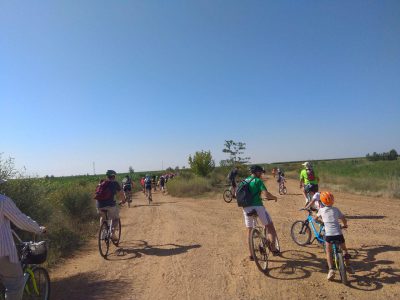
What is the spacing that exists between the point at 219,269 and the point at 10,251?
4.13m

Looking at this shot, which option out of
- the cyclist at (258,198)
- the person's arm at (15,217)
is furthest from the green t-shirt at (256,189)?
the person's arm at (15,217)

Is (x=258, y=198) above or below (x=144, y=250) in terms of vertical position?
above

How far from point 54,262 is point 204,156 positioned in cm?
3475

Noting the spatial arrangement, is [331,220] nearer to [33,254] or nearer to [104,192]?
[33,254]

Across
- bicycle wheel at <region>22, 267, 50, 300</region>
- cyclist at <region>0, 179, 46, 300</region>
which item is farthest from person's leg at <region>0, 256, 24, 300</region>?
bicycle wheel at <region>22, 267, 50, 300</region>

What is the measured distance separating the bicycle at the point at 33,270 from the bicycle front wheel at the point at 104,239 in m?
3.11

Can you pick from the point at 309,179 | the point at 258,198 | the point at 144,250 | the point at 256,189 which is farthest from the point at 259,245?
the point at 309,179

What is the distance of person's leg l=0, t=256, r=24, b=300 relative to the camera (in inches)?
180

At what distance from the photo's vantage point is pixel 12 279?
464cm

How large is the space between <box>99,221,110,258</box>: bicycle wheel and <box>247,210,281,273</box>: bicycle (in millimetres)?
3772

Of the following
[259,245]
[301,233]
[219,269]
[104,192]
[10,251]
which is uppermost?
[104,192]

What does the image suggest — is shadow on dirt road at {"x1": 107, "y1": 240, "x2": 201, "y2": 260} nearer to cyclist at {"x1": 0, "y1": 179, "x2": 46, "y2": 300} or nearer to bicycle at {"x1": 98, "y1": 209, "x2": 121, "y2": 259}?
bicycle at {"x1": 98, "y1": 209, "x2": 121, "y2": 259}

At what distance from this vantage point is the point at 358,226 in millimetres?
11023

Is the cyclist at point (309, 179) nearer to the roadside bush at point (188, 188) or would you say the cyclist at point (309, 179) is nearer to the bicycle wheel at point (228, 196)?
the bicycle wheel at point (228, 196)
